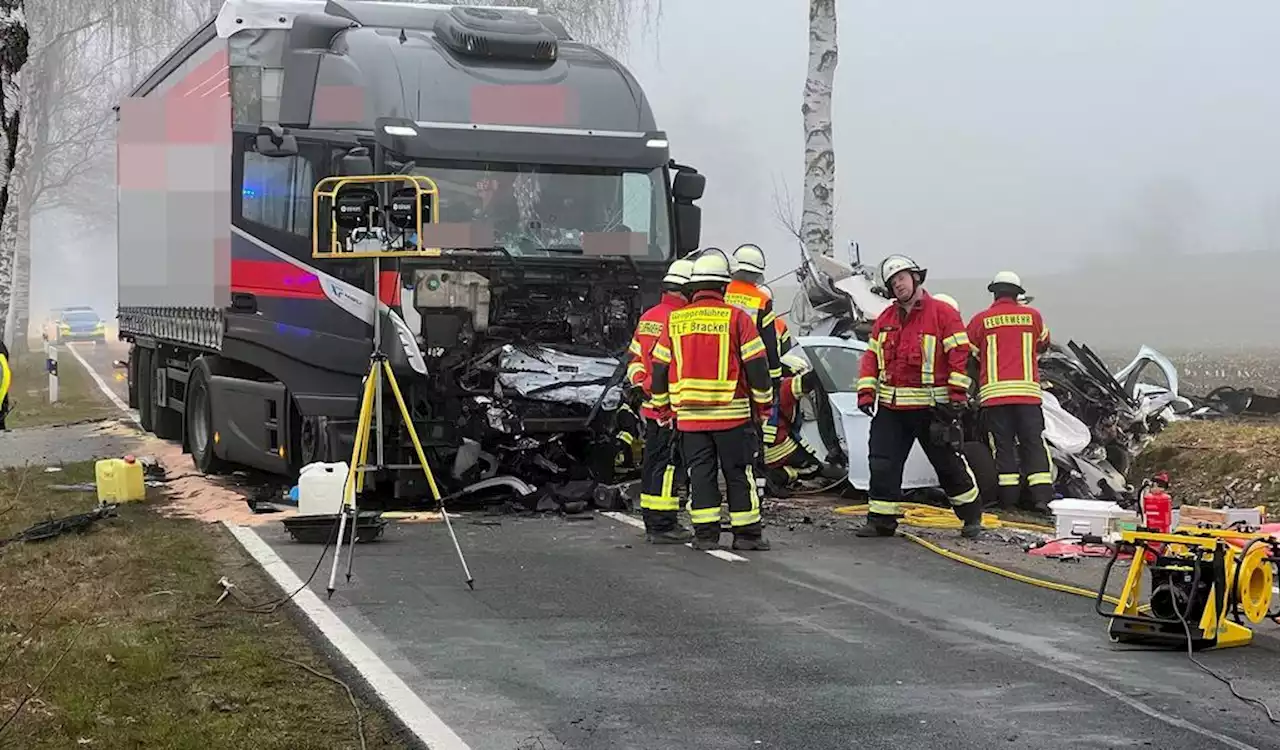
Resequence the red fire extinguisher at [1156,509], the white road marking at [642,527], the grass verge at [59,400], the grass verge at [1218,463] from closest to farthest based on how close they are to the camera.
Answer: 1. the red fire extinguisher at [1156,509]
2. the white road marking at [642,527]
3. the grass verge at [1218,463]
4. the grass verge at [59,400]

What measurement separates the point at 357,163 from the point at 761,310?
2972 millimetres

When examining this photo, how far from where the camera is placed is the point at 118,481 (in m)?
11.2

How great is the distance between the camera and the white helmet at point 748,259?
10578 mm

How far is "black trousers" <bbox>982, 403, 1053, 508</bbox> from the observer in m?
10.7

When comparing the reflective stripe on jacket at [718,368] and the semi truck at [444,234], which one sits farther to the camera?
the semi truck at [444,234]

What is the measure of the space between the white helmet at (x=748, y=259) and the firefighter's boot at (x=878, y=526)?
6.99ft

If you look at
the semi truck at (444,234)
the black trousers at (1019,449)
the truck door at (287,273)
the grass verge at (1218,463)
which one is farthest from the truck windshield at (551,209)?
the grass verge at (1218,463)

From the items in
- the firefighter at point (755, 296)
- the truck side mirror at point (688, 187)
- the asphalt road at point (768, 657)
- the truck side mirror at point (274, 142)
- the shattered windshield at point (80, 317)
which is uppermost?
the truck side mirror at point (274, 142)

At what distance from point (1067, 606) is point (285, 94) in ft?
21.7

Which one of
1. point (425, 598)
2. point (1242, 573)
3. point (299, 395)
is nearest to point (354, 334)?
point (299, 395)

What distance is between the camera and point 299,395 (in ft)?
34.2

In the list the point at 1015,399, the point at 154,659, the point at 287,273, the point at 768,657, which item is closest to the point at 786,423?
the point at 1015,399

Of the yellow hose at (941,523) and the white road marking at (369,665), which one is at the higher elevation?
the white road marking at (369,665)

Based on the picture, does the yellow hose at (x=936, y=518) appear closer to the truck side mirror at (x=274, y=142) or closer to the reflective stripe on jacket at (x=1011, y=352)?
the reflective stripe on jacket at (x=1011, y=352)
